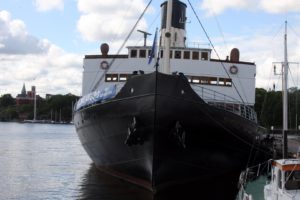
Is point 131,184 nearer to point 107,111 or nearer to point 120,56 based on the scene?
point 107,111

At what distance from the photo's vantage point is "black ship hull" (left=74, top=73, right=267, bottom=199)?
1667cm

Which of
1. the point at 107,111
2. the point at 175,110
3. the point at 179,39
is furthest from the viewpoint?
the point at 179,39

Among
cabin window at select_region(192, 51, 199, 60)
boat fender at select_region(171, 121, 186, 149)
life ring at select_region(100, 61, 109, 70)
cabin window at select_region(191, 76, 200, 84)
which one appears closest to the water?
boat fender at select_region(171, 121, 186, 149)

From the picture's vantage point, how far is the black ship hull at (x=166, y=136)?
16.7 m

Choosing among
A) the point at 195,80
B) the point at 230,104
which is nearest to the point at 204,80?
the point at 195,80

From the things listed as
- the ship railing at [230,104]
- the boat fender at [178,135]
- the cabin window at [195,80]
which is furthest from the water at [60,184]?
the cabin window at [195,80]

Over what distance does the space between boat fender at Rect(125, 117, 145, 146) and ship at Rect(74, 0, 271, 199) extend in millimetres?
10

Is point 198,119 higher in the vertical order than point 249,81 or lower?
lower

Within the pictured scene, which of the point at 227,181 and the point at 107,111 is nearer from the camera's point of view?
the point at 107,111

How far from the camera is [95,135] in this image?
68.1 ft

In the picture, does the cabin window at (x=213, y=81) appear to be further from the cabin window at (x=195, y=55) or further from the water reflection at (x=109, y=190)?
the water reflection at (x=109, y=190)

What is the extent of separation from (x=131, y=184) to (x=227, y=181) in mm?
4957

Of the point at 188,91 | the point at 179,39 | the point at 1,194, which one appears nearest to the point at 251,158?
the point at 179,39

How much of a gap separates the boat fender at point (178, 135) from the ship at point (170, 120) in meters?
0.04
